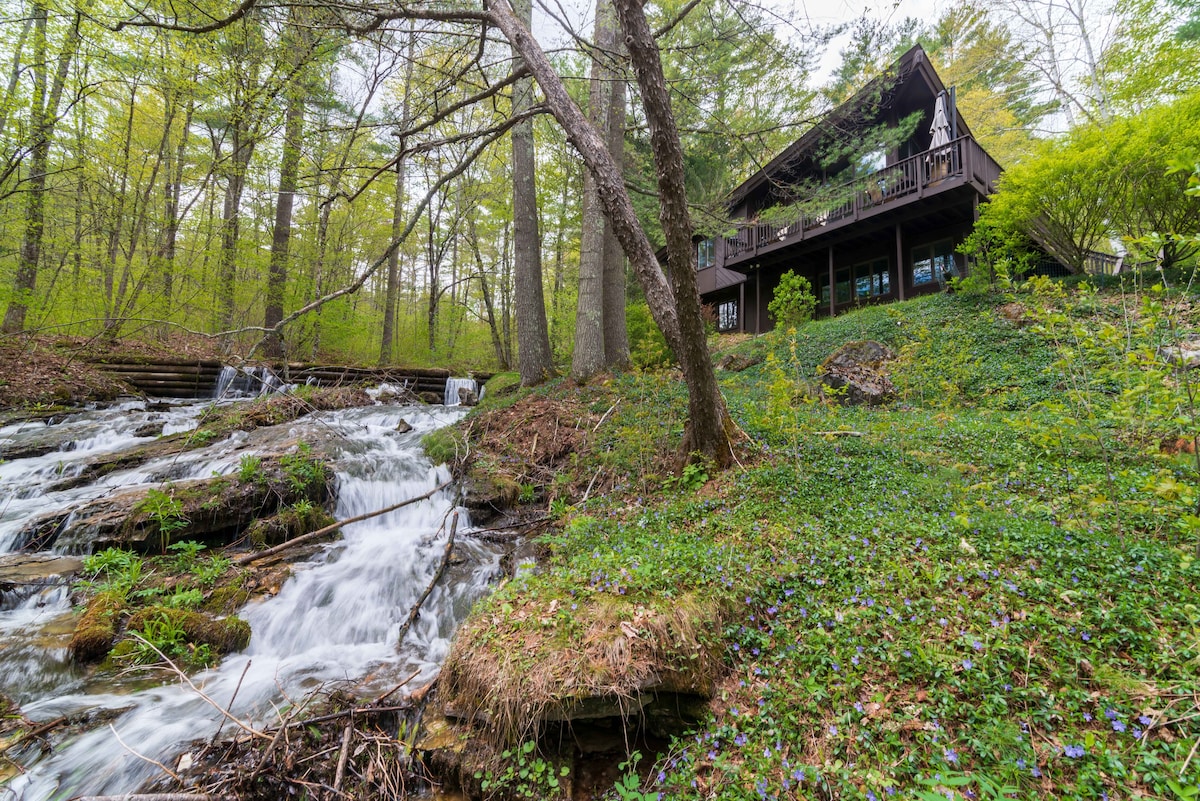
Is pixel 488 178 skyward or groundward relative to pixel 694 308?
skyward

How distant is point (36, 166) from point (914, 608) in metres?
15.7

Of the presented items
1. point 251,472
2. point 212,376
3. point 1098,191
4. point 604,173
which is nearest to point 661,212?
point 604,173

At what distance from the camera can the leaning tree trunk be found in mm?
3717

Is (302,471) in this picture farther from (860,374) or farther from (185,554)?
(860,374)

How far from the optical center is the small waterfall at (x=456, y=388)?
11.8 meters

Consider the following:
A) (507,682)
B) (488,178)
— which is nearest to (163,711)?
(507,682)

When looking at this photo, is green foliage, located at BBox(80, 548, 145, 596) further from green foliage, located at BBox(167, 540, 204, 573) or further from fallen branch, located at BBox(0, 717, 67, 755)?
fallen branch, located at BBox(0, 717, 67, 755)

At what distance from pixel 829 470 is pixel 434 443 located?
17.5 feet

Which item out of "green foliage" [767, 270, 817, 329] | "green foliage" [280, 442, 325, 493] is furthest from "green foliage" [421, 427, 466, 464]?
"green foliage" [767, 270, 817, 329]

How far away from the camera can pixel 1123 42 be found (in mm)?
15148

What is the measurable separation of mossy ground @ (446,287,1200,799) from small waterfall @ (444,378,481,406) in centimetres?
777

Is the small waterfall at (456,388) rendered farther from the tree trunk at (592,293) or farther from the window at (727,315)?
the window at (727,315)

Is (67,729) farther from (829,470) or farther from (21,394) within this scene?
(21,394)

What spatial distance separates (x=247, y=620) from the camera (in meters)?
3.69
